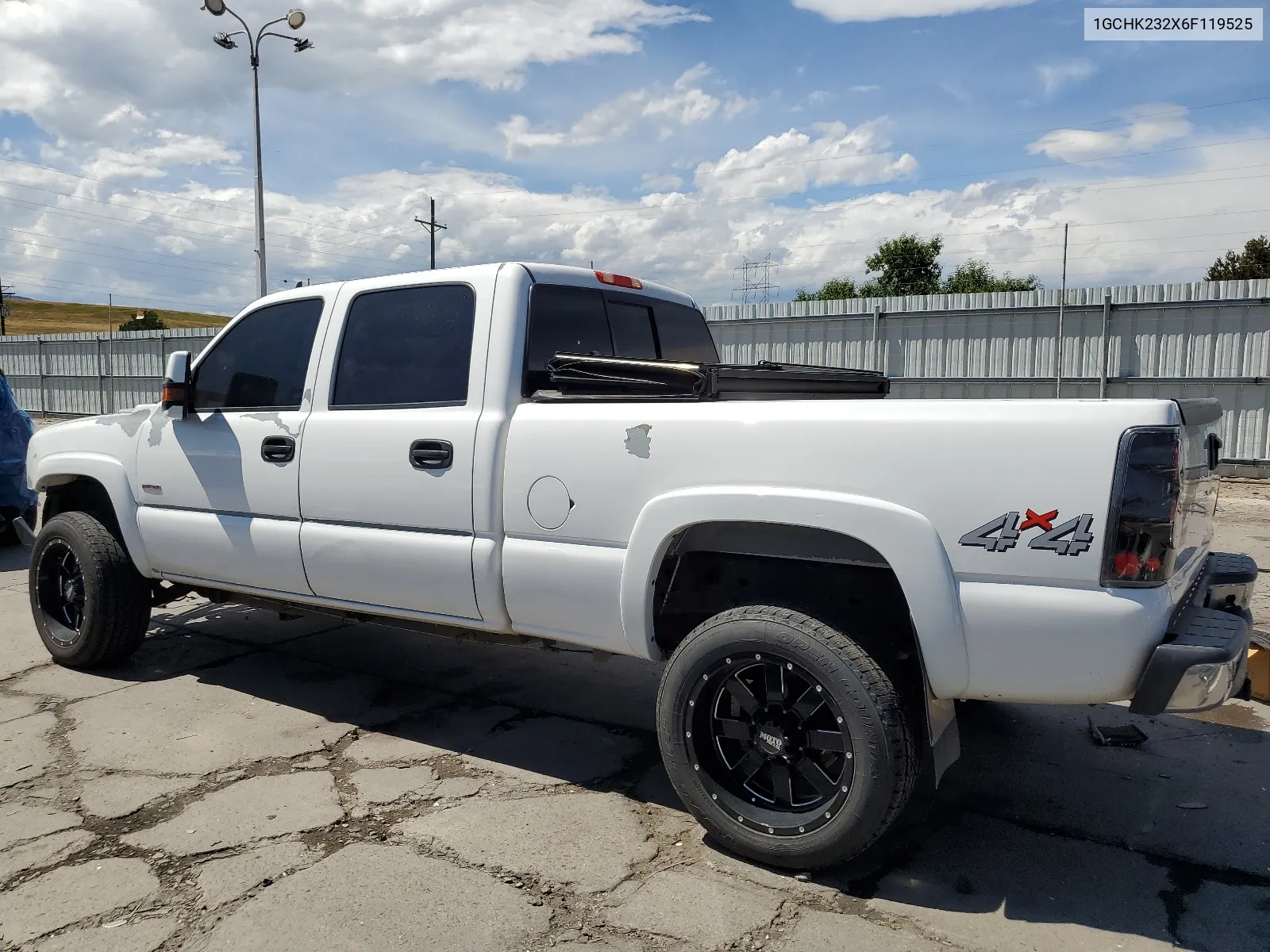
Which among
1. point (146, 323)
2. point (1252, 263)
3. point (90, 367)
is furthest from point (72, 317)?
point (1252, 263)

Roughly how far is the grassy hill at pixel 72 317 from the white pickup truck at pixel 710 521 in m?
75.0

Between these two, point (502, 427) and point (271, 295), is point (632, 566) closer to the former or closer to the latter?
point (502, 427)

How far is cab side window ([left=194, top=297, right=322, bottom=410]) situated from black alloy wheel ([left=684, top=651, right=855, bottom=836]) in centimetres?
232

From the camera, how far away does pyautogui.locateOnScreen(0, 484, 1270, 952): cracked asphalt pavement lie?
2721 millimetres

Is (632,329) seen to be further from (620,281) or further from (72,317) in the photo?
(72,317)

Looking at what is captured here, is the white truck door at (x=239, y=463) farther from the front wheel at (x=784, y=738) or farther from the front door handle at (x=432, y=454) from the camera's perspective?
the front wheel at (x=784, y=738)

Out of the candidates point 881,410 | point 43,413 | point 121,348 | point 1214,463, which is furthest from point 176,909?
point 43,413

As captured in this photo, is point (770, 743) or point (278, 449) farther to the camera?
point (278, 449)

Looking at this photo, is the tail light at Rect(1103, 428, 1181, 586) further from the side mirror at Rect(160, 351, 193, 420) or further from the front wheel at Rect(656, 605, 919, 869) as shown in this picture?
the side mirror at Rect(160, 351, 193, 420)

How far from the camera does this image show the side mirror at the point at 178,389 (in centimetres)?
452

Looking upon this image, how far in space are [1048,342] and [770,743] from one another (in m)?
13.0

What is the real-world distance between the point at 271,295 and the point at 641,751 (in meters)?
2.71

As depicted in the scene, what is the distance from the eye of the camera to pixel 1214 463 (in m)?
3.27

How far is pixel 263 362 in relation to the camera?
445cm
